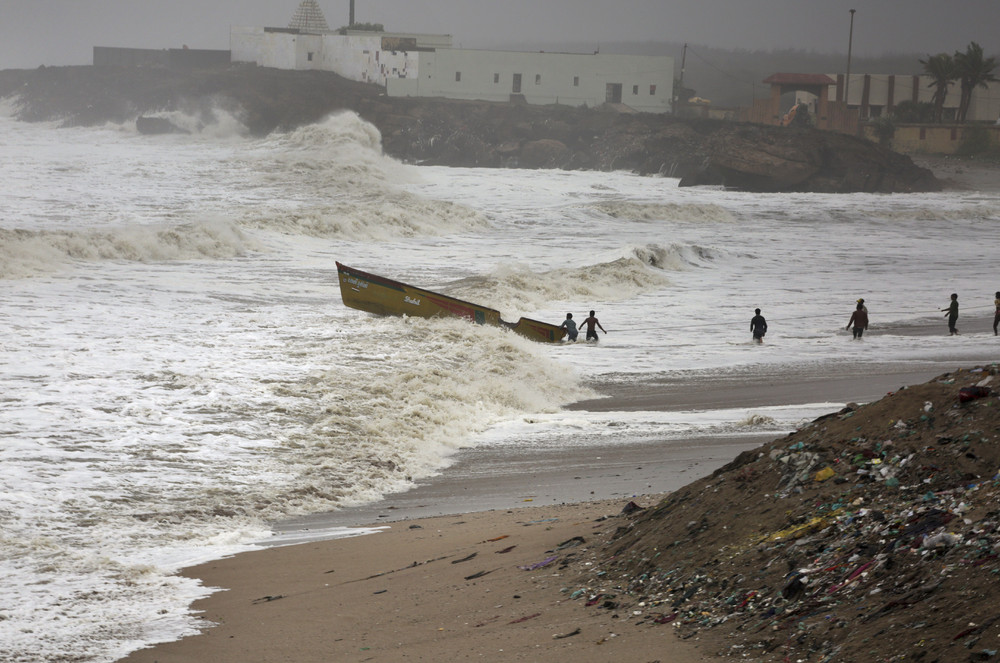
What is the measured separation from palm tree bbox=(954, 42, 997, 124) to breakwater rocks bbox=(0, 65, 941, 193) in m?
19.2

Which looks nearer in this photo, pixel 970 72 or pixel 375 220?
pixel 375 220

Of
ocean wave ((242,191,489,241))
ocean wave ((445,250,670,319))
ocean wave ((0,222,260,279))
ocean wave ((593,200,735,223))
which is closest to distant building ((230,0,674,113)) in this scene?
ocean wave ((593,200,735,223))

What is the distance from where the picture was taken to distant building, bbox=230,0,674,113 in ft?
312

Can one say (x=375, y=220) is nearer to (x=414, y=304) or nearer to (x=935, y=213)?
(x=414, y=304)

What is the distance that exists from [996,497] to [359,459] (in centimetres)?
879

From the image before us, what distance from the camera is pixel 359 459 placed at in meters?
13.3

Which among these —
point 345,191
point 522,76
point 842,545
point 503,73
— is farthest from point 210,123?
point 842,545

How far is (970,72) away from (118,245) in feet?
282

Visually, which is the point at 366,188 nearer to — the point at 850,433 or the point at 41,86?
the point at 850,433

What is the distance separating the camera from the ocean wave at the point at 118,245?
27391 mm

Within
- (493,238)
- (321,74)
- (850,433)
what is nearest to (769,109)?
(321,74)

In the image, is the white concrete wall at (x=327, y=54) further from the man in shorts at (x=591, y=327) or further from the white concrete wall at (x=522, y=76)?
the man in shorts at (x=591, y=327)

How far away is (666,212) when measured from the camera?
56.3m

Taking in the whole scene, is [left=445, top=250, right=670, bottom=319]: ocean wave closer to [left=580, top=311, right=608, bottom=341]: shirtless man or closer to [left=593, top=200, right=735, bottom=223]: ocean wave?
[left=580, top=311, right=608, bottom=341]: shirtless man
